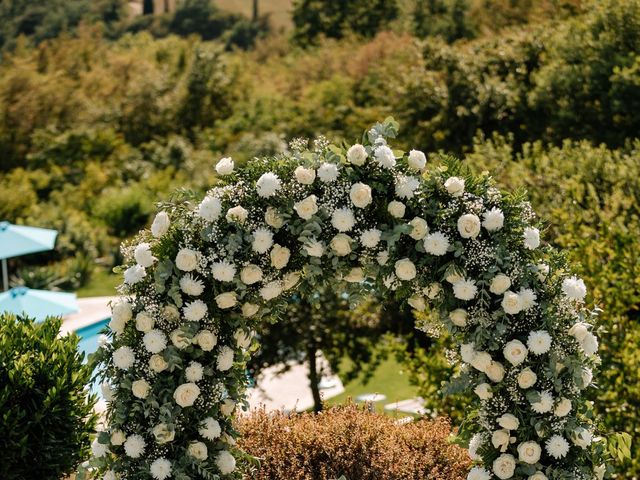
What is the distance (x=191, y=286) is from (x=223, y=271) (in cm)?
19

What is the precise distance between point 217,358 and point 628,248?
4.01m

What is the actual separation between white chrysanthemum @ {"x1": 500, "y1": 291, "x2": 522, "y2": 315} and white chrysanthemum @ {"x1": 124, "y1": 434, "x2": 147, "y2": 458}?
2.07 m

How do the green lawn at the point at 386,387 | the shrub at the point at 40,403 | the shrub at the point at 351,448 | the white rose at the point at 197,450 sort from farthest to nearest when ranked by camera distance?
the green lawn at the point at 386,387 → the shrub at the point at 40,403 → the shrub at the point at 351,448 → the white rose at the point at 197,450

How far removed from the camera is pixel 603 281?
253 inches

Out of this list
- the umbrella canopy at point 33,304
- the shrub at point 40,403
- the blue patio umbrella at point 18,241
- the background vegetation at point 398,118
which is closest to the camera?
the shrub at point 40,403

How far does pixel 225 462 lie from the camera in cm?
455

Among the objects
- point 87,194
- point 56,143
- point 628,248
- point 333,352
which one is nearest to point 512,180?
point 628,248

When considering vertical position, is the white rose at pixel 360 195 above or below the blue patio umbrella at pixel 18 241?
above

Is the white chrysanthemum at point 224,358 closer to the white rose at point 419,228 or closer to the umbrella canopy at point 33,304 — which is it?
the white rose at point 419,228

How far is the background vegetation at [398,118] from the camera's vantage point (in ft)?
23.9

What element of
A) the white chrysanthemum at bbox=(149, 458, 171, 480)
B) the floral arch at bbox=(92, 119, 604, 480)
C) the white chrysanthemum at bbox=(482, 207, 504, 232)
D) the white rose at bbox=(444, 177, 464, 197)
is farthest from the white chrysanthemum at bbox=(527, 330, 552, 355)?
the white chrysanthemum at bbox=(149, 458, 171, 480)

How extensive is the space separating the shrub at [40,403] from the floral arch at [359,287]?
1.32m

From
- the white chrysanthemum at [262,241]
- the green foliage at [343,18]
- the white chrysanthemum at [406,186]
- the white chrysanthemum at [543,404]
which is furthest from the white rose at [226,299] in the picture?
the green foliage at [343,18]

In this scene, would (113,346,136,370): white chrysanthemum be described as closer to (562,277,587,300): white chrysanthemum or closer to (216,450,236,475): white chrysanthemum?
(216,450,236,475): white chrysanthemum
